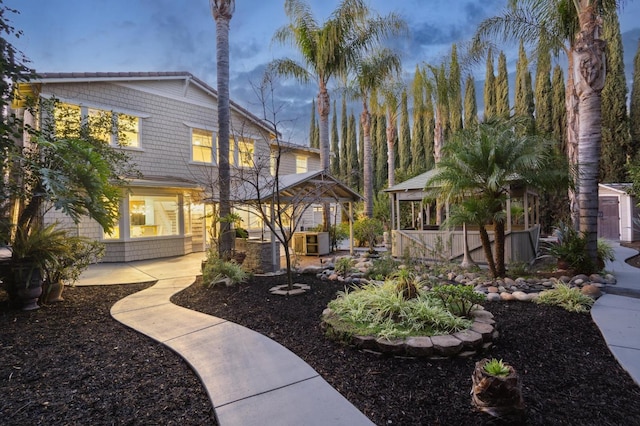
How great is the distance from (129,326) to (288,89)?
37.5ft

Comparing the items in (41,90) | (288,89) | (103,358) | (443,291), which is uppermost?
(288,89)

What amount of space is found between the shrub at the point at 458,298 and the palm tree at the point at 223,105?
18.4 feet

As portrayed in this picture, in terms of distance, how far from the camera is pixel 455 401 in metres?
2.72

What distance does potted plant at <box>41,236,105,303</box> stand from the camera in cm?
599

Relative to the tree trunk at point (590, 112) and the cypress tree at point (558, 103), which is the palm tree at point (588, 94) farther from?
the cypress tree at point (558, 103)

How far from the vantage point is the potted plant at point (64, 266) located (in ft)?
19.7

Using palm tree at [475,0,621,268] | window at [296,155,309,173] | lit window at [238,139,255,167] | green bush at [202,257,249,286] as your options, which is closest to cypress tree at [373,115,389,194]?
window at [296,155,309,173]

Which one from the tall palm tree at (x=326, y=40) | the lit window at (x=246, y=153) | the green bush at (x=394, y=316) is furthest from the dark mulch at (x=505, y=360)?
the tall palm tree at (x=326, y=40)

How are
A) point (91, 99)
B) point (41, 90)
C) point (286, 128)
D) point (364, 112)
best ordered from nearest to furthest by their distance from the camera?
point (286, 128)
point (41, 90)
point (91, 99)
point (364, 112)

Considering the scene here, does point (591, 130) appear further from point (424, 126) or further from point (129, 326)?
point (424, 126)

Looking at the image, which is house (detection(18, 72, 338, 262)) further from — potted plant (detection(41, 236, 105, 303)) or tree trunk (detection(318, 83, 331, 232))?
potted plant (detection(41, 236, 105, 303))

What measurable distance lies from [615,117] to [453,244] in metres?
15.0

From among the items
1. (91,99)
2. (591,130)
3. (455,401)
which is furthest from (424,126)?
(455,401)

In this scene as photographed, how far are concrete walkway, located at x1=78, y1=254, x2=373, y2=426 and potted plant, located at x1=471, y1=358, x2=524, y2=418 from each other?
33.6 inches
